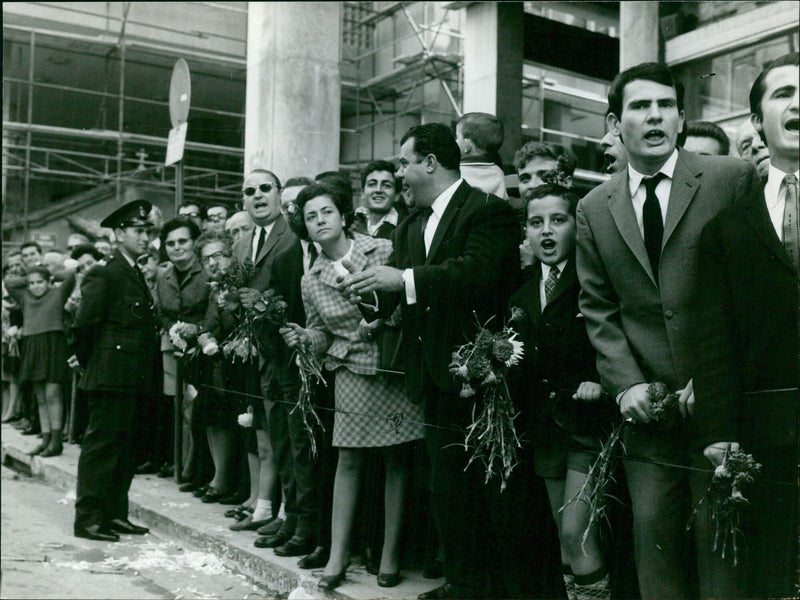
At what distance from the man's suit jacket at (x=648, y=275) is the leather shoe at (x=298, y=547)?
239 cm

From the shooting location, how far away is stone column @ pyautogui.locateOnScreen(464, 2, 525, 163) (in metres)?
7.82

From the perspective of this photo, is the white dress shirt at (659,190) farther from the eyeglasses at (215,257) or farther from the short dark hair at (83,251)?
the short dark hair at (83,251)

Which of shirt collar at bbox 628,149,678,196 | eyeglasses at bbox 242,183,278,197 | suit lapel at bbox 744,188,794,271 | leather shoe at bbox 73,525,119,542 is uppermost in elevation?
eyeglasses at bbox 242,183,278,197

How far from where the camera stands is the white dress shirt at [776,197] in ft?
7.58

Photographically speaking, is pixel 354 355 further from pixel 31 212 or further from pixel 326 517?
pixel 31 212

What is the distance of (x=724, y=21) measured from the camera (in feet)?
20.3

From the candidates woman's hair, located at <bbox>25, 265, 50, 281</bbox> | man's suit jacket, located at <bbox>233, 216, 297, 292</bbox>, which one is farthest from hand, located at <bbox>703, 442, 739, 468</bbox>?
woman's hair, located at <bbox>25, 265, 50, 281</bbox>

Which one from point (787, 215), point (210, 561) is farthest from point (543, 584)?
point (210, 561)

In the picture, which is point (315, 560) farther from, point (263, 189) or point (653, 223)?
point (653, 223)

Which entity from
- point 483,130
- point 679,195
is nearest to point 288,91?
point 483,130

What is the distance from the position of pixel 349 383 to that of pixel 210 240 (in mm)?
2195

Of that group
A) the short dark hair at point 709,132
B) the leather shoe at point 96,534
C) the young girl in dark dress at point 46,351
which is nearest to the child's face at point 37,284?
the young girl in dark dress at point 46,351

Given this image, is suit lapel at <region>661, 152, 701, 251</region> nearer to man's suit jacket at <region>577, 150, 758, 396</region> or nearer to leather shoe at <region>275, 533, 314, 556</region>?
man's suit jacket at <region>577, 150, 758, 396</region>

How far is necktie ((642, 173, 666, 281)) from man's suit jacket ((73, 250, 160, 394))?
4009 mm
